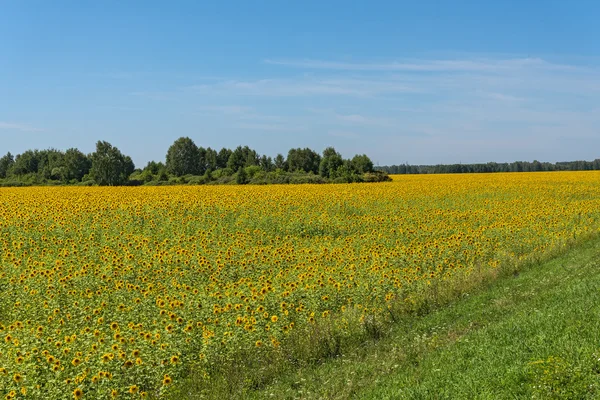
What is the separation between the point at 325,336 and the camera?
28.3ft

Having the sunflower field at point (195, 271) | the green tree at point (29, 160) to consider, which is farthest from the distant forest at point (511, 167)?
the sunflower field at point (195, 271)

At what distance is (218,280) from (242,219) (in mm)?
9929

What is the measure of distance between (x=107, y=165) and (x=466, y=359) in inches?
3068

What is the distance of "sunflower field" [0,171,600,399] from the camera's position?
7184 millimetres

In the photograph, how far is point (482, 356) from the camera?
6.88 metres

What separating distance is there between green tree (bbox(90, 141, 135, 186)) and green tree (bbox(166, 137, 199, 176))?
2365cm

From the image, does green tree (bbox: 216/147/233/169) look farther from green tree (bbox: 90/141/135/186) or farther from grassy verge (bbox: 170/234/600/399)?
grassy verge (bbox: 170/234/600/399)

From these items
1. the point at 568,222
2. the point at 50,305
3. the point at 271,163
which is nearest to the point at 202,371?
the point at 50,305

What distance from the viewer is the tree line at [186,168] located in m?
58.2

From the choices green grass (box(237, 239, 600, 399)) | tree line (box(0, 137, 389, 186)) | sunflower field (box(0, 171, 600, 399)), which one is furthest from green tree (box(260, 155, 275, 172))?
green grass (box(237, 239, 600, 399))

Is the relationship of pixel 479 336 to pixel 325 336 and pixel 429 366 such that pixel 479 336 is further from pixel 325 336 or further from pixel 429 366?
pixel 325 336

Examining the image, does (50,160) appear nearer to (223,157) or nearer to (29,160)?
(29,160)

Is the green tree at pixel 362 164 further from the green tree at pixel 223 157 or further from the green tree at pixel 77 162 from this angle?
the green tree at pixel 77 162

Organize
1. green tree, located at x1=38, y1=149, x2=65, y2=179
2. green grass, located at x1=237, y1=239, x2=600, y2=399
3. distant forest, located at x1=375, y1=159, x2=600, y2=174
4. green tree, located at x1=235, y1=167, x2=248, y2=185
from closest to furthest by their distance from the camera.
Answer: green grass, located at x1=237, y1=239, x2=600, y2=399 → green tree, located at x1=235, y1=167, x2=248, y2=185 → green tree, located at x1=38, y1=149, x2=65, y2=179 → distant forest, located at x1=375, y1=159, x2=600, y2=174
